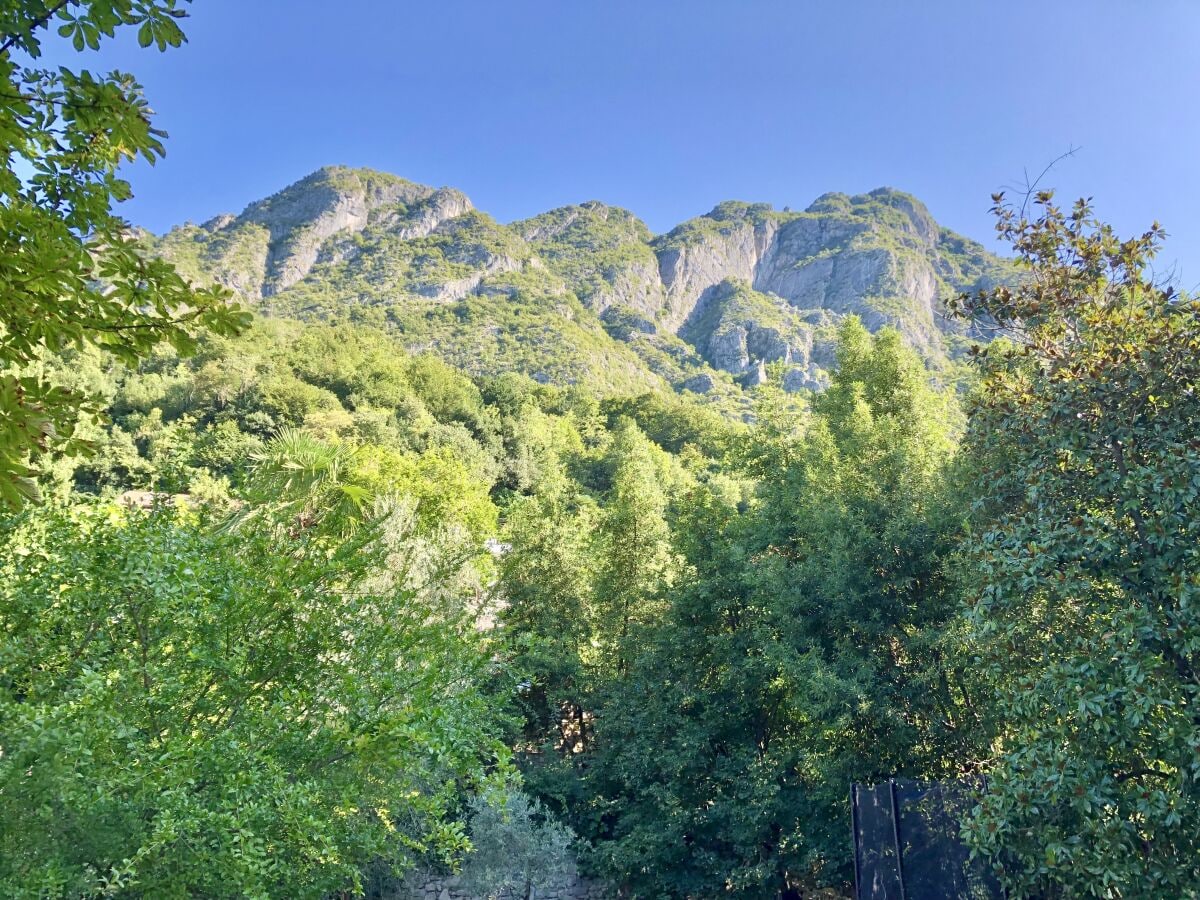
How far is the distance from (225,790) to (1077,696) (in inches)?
187

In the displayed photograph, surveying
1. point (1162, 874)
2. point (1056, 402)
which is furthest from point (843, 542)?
point (1162, 874)

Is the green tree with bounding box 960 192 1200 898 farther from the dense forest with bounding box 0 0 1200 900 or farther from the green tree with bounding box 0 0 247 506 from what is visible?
the green tree with bounding box 0 0 247 506

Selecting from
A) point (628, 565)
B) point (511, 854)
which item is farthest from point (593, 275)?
point (511, 854)

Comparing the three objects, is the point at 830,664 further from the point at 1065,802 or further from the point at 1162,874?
the point at 1162,874

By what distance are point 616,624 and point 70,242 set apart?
1068 cm

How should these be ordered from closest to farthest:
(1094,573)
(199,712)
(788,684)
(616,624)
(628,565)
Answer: (199,712) → (1094,573) → (788,684) → (616,624) → (628,565)

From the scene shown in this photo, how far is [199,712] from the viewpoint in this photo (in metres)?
3.77

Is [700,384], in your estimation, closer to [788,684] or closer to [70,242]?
[788,684]

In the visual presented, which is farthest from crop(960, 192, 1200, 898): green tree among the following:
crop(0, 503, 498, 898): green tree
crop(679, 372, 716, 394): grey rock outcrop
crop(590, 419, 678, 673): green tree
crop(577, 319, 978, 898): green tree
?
crop(679, 372, 716, 394): grey rock outcrop

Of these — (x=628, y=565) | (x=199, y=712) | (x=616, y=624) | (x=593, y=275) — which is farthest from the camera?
(x=593, y=275)

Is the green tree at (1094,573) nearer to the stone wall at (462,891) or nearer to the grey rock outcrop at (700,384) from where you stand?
the stone wall at (462,891)

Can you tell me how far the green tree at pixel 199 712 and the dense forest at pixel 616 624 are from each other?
1.1 inches

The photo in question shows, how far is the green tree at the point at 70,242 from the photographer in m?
1.63

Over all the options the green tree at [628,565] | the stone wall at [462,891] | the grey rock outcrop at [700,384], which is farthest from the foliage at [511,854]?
the grey rock outcrop at [700,384]
